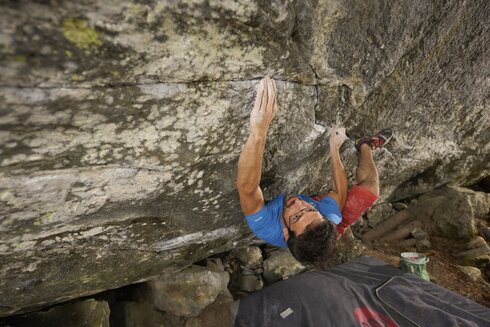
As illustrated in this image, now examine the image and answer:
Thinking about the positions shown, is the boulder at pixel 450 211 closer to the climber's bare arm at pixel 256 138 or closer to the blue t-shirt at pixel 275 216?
the blue t-shirt at pixel 275 216

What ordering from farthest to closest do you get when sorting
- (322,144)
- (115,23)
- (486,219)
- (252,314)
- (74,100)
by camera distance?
(486,219), (252,314), (322,144), (74,100), (115,23)

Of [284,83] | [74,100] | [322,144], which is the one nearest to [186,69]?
[74,100]

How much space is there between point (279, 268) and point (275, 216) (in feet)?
5.15

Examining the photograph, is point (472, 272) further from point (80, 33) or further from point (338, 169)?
point (80, 33)

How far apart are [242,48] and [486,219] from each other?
6694mm

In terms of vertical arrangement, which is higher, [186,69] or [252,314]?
[186,69]

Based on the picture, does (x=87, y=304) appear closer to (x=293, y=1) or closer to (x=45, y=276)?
(x=45, y=276)

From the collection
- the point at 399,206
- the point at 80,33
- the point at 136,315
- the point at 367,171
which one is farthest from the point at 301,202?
the point at 399,206

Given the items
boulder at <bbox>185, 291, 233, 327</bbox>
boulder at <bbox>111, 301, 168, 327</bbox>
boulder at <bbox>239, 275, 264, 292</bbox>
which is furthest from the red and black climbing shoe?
boulder at <bbox>111, 301, 168, 327</bbox>

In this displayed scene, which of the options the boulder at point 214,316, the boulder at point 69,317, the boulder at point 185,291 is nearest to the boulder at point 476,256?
the boulder at point 214,316

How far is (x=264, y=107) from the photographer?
2.60 metres

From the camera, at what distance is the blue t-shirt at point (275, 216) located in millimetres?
3287

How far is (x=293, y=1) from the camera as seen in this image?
2314 millimetres

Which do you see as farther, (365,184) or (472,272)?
(472,272)
